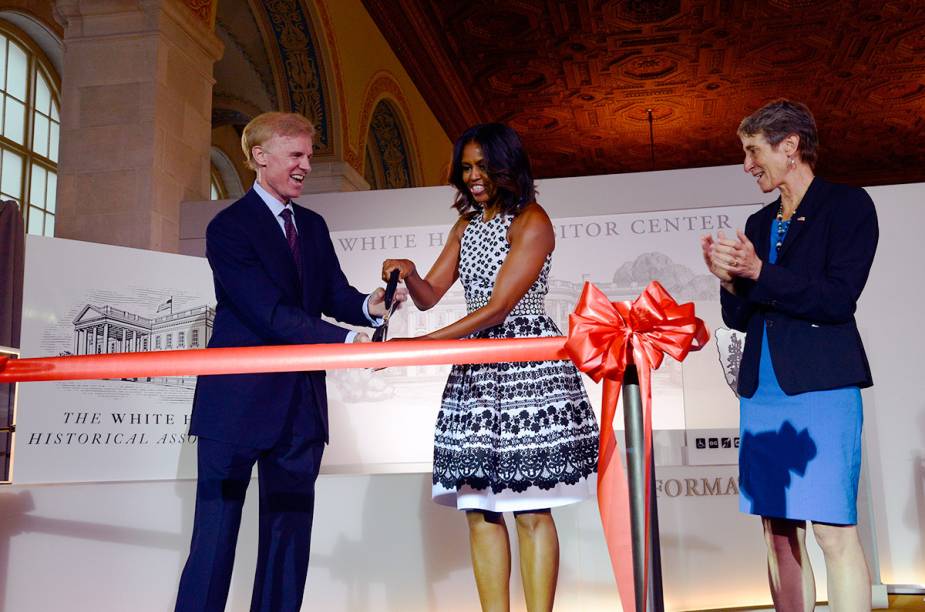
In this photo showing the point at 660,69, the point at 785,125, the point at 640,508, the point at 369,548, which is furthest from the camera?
the point at 660,69

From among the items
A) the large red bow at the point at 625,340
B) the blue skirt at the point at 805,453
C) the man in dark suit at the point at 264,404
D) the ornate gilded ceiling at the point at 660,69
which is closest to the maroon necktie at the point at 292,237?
the man in dark suit at the point at 264,404

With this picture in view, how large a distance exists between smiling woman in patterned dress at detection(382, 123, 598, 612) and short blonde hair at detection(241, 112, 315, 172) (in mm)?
431

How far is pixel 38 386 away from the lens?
4.04m

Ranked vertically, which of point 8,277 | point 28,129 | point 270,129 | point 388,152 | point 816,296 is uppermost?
point 388,152

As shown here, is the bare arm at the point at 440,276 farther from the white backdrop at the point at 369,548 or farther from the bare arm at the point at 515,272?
the white backdrop at the point at 369,548

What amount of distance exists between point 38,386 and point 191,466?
2.50ft

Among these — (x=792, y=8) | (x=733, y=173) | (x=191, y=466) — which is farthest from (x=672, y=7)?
(x=191, y=466)

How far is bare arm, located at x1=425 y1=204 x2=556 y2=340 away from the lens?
2238 mm

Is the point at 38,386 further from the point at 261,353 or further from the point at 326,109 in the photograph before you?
the point at 326,109

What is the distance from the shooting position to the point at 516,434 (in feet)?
7.40

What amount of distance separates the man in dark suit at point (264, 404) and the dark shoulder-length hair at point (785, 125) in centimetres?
109

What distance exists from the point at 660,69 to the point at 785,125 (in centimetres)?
919

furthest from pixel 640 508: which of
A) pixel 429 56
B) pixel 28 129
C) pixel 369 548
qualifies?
pixel 429 56

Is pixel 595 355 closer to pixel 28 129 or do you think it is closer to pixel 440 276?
pixel 440 276
